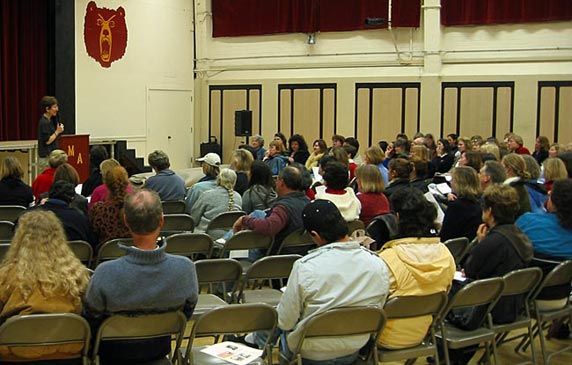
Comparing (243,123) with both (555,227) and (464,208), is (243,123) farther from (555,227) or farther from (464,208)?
(555,227)

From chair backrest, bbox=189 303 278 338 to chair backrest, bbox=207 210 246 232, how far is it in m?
2.86

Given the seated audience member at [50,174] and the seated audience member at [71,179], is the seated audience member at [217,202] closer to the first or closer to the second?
the seated audience member at [71,179]

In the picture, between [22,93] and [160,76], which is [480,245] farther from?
[160,76]

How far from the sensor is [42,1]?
14211 mm

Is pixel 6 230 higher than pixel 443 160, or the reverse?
pixel 443 160

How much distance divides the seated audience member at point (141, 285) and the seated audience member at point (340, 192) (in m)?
2.65

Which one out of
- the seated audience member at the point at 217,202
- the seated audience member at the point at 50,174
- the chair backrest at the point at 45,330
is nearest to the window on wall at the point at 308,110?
the seated audience member at the point at 50,174

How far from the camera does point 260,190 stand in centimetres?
684

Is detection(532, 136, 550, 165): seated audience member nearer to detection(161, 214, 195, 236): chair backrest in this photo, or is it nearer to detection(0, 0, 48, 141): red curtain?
detection(161, 214, 195, 236): chair backrest

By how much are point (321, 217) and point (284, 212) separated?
6.70 ft

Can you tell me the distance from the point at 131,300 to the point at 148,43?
13.5m

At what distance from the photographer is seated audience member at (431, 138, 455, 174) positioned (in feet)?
36.8

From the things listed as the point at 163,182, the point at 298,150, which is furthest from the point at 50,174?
the point at 298,150

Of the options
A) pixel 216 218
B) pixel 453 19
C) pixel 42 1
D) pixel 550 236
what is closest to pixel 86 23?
pixel 42 1
